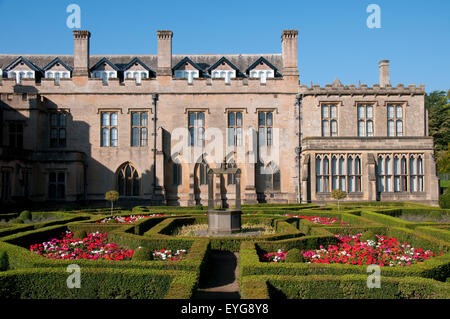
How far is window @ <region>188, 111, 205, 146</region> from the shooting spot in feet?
102

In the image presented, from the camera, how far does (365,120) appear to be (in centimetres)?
3091

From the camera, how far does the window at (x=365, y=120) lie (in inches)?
1217

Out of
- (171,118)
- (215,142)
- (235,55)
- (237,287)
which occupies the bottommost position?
(237,287)

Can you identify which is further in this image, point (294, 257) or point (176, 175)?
point (176, 175)

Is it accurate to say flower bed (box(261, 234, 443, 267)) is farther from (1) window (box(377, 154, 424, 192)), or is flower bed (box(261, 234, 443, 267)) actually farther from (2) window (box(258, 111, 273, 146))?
(2) window (box(258, 111, 273, 146))

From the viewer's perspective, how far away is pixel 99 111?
1235 inches

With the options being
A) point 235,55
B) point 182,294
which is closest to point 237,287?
point 182,294

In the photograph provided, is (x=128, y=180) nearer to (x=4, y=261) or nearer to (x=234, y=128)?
(x=234, y=128)

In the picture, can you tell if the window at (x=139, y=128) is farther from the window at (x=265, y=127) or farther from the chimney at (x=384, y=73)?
the chimney at (x=384, y=73)

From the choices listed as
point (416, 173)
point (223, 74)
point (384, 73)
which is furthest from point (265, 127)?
point (416, 173)

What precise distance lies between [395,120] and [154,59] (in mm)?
21460

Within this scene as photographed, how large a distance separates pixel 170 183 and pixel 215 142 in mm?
5014

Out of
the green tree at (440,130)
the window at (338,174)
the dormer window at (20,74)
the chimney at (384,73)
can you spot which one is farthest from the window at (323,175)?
the green tree at (440,130)
